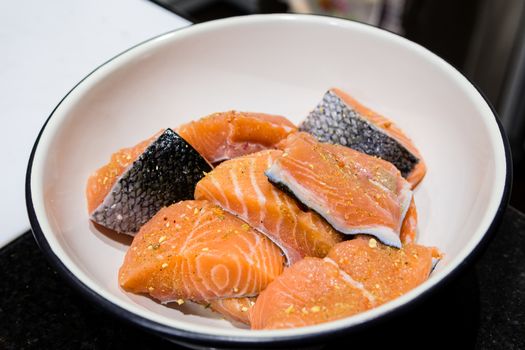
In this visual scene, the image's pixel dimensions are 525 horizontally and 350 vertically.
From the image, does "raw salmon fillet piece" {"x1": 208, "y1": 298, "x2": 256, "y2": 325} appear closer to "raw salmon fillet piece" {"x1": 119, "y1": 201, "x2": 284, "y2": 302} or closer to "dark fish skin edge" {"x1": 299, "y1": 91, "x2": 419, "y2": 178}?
"raw salmon fillet piece" {"x1": 119, "y1": 201, "x2": 284, "y2": 302}

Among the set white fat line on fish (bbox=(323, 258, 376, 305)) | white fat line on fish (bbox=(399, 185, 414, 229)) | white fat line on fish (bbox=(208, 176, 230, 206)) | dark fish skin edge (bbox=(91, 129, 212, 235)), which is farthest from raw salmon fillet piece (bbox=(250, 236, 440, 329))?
dark fish skin edge (bbox=(91, 129, 212, 235))

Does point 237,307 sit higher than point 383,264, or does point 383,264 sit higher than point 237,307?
point 383,264

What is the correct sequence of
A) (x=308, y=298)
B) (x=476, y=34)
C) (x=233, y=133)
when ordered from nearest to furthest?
(x=308, y=298), (x=233, y=133), (x=476, y=34)

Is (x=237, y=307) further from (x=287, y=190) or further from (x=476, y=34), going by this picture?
(x=476, y=34)

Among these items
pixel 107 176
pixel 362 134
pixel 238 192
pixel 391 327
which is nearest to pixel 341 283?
pixel 391 327

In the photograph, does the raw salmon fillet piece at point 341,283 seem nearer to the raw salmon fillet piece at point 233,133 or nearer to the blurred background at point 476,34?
the raw salmon fillet piece at point 233,133

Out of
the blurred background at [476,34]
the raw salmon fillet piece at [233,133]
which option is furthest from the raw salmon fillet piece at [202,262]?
the blurred background at [476,34]

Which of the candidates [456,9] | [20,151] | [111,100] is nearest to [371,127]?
[111,100]
